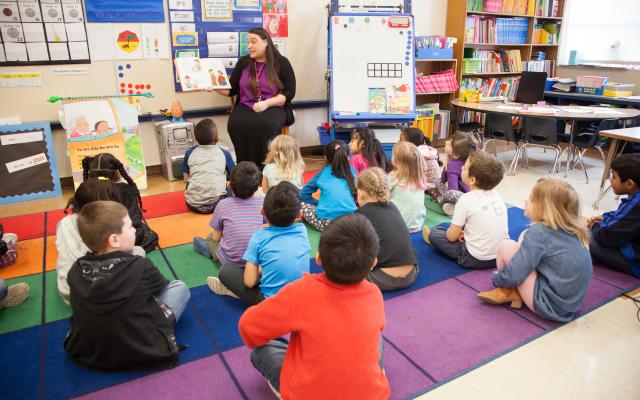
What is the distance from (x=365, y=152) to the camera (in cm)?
373

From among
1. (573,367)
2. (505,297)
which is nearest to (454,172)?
(505,297)

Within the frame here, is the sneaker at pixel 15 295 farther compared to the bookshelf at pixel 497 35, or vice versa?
the bookshelf at pixel 497 35

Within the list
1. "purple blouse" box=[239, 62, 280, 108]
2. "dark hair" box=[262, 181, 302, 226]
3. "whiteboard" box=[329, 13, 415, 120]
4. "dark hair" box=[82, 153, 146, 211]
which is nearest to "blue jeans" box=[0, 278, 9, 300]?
"dark hair" box=[82, 153, 146, 211]

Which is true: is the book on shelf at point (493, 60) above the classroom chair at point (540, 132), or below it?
above

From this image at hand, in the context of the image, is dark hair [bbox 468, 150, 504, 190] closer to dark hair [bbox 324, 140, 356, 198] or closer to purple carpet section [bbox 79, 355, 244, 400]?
dark hair [bbox 324, 140, 356, 198]

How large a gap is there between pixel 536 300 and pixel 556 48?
6.18 m

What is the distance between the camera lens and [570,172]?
5.34 meters

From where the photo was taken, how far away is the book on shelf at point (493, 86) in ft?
21.8

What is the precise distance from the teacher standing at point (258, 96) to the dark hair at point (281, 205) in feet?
8.31

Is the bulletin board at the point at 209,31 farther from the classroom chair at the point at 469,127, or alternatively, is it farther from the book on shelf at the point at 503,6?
the book on shelf at the point at 503,6

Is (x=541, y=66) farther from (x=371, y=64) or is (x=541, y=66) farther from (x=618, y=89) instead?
(x=371, y=64)

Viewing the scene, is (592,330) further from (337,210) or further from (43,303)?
(43,303)

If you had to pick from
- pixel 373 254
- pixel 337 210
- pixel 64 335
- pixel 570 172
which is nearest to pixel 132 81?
pixel 337 210

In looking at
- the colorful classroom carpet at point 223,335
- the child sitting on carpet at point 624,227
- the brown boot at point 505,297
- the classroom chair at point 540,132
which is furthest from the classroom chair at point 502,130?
the brown boot at point 505,297
